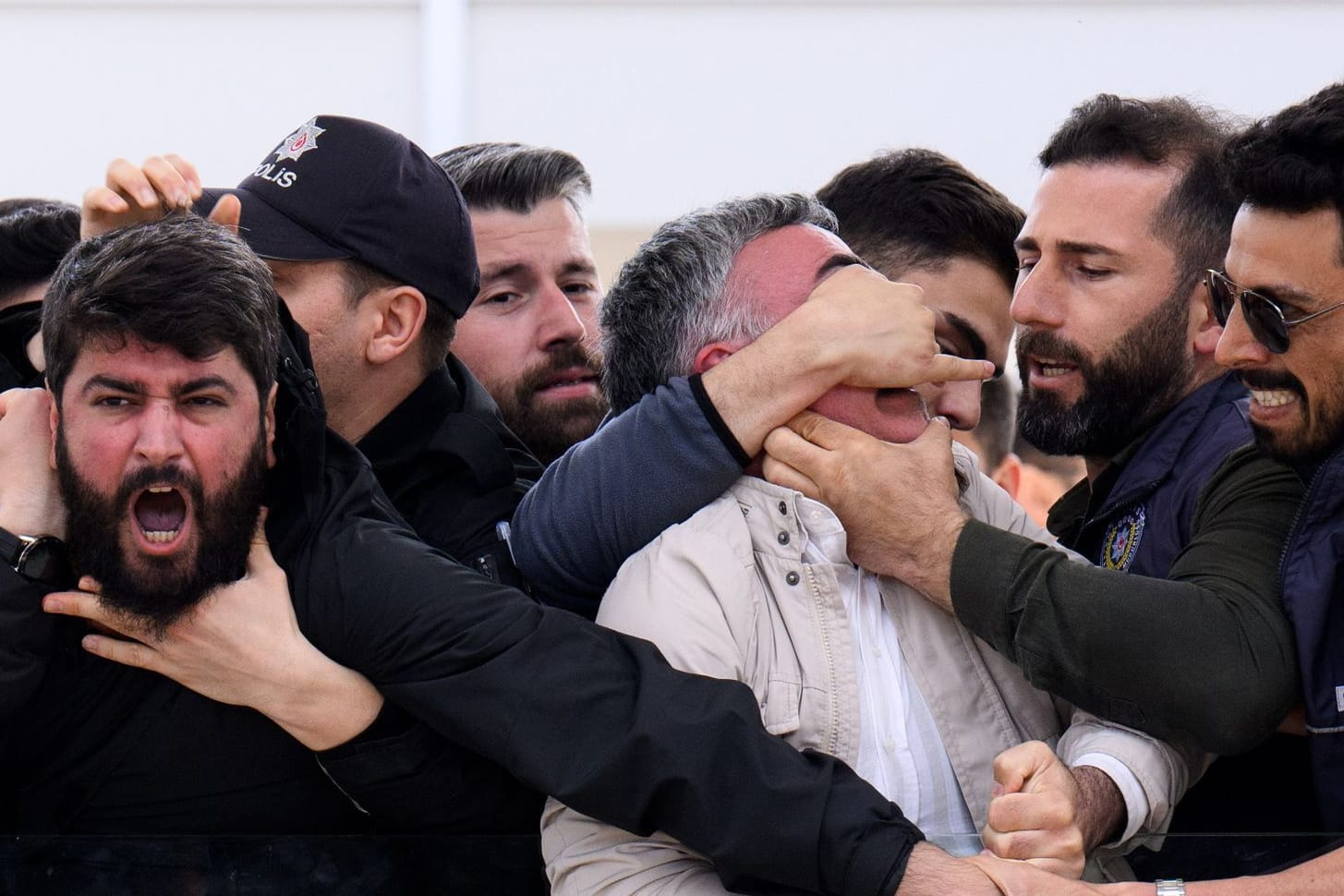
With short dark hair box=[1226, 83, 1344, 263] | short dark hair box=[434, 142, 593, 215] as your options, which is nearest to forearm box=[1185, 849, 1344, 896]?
short dark hair box=[1226, 83, 1344, 263]

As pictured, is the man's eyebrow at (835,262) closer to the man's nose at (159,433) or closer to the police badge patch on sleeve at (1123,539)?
the police badge patch on sleeve at (1123,539)

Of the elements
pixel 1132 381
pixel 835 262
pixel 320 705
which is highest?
pixel 835 262

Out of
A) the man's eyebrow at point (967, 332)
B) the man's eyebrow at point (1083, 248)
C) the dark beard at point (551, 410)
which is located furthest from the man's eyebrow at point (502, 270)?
the man's eyebrow at point (1083, 248)

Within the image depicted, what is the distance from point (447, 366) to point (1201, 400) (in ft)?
4.56

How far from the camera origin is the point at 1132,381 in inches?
127

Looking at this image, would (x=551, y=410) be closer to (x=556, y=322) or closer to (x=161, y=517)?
(x=556, y=322)

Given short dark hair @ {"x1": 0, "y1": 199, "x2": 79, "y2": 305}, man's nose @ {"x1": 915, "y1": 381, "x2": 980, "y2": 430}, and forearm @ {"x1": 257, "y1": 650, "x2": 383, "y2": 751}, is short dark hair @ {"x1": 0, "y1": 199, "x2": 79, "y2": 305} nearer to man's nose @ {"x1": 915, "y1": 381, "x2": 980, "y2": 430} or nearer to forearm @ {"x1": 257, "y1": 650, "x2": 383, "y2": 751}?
forearm @ {"x1": 257, "y1": 650, "x2": 383, "y2": 751}

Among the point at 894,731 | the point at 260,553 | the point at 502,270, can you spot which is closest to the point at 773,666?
the point at 894,731

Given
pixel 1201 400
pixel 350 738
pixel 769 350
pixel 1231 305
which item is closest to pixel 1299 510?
pixel 1231 305

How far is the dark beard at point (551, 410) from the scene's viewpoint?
12.6ft

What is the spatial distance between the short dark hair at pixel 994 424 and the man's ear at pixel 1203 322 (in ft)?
7.01

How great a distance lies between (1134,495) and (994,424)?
104 inches

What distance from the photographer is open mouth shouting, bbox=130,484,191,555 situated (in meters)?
2.32

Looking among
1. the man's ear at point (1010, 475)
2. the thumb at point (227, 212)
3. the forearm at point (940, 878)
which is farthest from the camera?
Answer: the man's ear at point (1010, 475)
